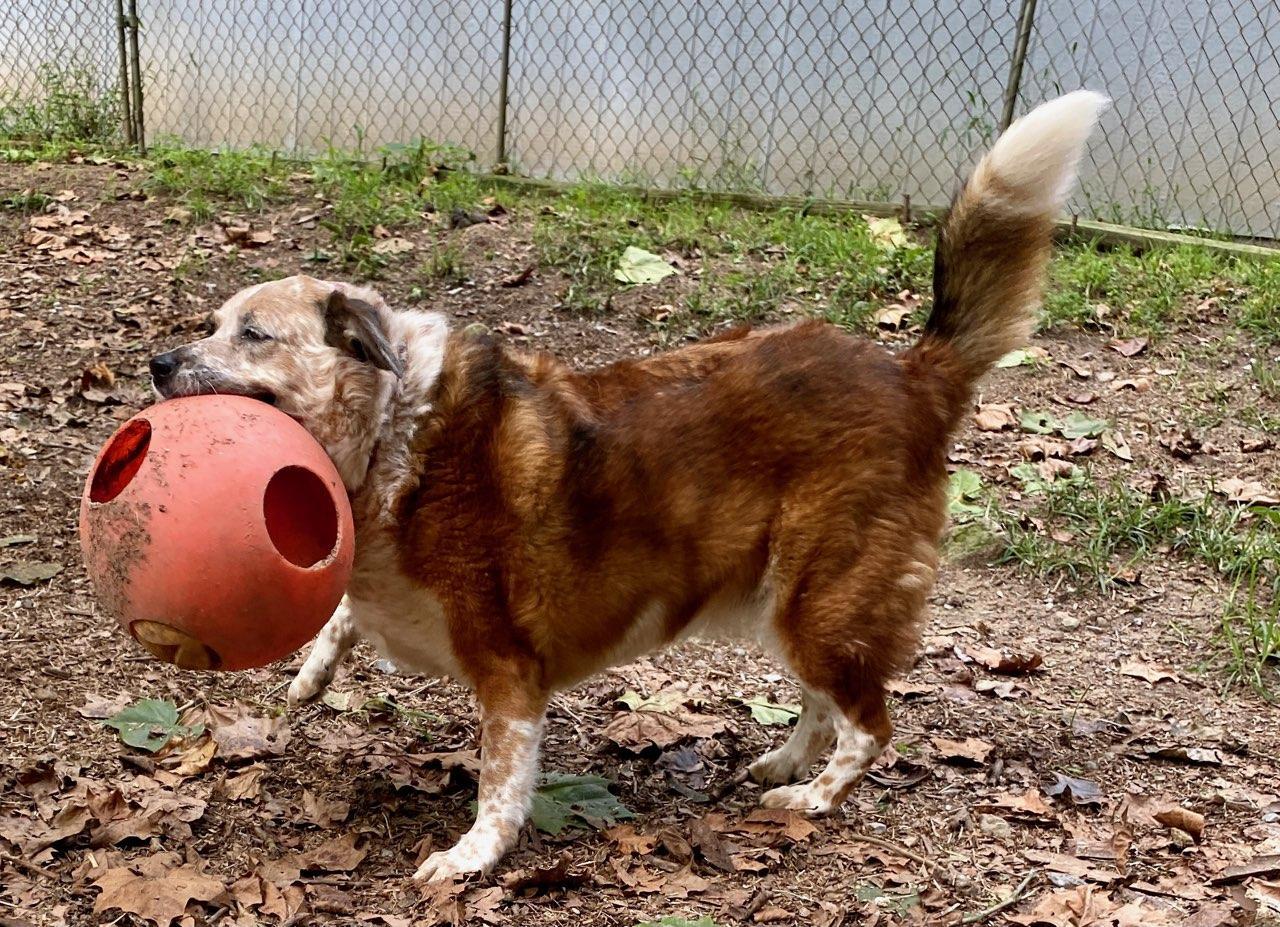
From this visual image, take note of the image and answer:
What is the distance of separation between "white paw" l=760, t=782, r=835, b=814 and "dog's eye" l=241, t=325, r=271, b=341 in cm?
192

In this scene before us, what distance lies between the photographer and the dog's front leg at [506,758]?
360 cm

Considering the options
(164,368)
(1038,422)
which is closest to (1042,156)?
(164,368)

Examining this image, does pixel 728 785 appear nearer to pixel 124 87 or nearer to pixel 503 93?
pixel 503 93

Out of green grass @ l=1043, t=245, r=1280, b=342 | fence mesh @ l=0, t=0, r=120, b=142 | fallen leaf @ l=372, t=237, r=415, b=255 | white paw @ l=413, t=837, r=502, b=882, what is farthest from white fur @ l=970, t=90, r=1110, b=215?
fence mesh @ l=0, t=0, r=120, b=142

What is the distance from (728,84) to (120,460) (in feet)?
22.0

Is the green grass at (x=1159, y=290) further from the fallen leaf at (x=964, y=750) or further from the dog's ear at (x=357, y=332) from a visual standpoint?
the dog's ear at (x=357, y=332)

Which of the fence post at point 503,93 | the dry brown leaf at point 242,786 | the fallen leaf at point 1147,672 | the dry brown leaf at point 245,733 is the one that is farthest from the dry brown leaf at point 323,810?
the fence post at point 503,93

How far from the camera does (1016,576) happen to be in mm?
5414

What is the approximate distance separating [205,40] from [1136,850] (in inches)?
351

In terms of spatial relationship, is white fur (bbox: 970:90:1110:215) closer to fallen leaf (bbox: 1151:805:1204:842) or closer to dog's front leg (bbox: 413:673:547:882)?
fallen leaf (bbox: 1151:805:1204:842)

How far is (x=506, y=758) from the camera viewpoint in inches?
144

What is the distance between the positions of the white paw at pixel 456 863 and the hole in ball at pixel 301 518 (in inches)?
33.2

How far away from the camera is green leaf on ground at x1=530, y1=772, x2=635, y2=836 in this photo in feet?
12.5

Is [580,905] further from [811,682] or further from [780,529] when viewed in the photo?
[780,529]
